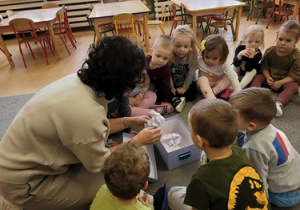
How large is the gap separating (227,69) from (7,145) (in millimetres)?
→ 1929

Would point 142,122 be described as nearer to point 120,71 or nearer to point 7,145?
point 120,71

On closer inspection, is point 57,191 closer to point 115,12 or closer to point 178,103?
point 178,103

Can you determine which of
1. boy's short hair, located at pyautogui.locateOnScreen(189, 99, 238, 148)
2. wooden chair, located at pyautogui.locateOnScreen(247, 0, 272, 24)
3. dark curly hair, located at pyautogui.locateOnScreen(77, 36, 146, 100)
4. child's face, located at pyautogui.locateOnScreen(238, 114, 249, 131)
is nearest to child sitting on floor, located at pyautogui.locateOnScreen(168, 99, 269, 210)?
boy's short hair, located at pyautogui.locateOnScreen(189, 99, 238, 148)

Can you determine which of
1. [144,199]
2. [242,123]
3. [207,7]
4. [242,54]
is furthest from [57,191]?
[207,7]

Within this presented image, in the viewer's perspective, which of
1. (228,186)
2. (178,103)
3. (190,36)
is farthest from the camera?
(178,103)

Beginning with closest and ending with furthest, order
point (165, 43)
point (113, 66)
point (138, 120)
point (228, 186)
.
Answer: point (228, 186), point (113, 66), point (138, 120), point (165, 43)

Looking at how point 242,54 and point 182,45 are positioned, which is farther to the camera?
point 242,54

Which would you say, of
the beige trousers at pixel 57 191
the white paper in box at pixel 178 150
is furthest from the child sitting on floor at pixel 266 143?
the beige trousers at pixel 57 191

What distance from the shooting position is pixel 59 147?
103cm

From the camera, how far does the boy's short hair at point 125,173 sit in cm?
85

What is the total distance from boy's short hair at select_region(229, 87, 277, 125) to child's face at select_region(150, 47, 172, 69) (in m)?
1.00

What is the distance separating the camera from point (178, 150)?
58.1 inches

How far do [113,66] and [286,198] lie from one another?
1.19m

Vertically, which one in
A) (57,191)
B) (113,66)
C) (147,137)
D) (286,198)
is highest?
(113,66)
